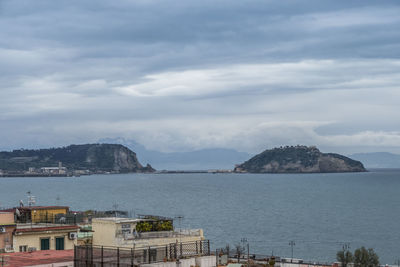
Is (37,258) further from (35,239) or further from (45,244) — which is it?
(45,244)

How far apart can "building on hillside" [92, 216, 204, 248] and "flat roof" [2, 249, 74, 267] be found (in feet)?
7.60

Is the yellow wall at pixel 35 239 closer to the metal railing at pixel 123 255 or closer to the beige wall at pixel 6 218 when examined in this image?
the beige wall at pixel 6 218

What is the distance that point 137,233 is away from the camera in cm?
3816

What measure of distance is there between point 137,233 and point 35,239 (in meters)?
11.0

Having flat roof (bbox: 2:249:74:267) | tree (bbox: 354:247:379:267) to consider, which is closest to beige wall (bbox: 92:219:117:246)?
flat roof (bbox: 2:249:74:267)

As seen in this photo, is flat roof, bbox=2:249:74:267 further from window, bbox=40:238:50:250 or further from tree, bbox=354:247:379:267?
tree, bbox=354:247:379:267

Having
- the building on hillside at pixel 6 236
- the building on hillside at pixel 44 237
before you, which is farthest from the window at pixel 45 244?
the building on hillside at pixel 6 236

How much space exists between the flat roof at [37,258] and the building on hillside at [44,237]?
21.1 ft

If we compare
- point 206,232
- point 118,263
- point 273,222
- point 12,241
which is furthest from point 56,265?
point 273,222

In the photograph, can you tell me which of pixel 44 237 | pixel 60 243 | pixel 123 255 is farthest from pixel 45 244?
pixel 123 255

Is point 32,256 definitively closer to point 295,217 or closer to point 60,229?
point 60,229

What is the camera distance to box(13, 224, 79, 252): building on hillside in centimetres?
4450

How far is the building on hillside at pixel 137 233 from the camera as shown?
37.4 m

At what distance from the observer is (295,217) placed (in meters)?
183
